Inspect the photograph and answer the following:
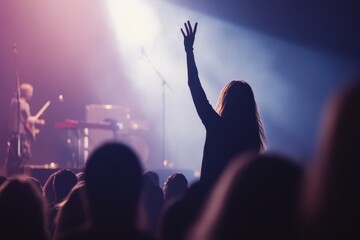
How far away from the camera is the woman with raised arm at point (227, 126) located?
394 cm

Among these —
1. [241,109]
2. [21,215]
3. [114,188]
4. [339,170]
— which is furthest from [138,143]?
[339,170]

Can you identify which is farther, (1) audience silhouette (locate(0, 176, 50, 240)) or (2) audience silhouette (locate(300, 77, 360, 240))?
(1) audience silhouette (locate(0, 176, 50, 240))

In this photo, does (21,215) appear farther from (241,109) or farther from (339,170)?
(241,109)

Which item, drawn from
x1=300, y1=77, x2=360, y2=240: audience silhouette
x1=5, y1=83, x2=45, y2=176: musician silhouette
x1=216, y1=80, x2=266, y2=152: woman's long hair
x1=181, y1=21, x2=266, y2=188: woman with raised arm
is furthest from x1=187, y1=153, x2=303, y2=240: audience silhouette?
x1=5, y1=83, x2=45, y2=176: musician silhouette

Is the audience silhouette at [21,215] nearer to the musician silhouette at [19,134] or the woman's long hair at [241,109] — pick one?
the woman's long hair at [241,109]

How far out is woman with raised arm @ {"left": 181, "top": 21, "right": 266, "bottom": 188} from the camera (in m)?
3.94

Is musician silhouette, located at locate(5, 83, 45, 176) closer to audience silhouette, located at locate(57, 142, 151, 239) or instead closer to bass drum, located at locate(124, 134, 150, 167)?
bass drum, located at locate(124, 134, 150, 167)

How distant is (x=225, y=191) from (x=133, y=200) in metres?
0.54

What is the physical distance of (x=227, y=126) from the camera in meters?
4.00

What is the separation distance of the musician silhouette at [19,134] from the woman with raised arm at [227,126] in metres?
7.27

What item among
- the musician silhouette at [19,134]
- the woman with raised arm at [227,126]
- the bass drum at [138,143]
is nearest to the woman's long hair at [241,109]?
the woman with raised arm at [227,126]

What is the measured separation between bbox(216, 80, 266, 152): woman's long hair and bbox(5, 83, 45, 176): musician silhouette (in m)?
7.27

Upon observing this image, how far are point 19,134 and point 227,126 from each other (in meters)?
8.96

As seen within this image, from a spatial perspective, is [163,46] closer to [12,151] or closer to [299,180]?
[12,151]
